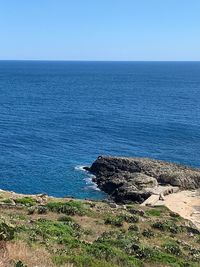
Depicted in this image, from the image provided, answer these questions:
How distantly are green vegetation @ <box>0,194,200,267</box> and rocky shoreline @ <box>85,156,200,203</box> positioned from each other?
644 inches

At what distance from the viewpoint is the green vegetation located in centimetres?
1881

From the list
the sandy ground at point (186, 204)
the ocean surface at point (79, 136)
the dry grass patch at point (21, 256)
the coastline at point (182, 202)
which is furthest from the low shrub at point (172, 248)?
the ocean surface at point (79, 136)

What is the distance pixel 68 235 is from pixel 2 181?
38.2 meters

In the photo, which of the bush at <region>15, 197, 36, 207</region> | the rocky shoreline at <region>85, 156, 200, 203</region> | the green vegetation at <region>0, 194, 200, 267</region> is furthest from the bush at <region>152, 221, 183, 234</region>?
the rocky shoreline at <region>85, 156, 200, 203</region>

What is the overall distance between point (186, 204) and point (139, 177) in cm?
1268

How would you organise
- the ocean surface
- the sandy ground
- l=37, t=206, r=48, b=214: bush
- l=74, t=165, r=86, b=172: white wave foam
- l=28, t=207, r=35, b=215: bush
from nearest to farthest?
l=28, t=207, r=35, b=215: bush, l=37, t=206, r=48, b=214: bush, the sandy ground, the ocean surface, l=74, t=165, r=86, b=172: white wave foam

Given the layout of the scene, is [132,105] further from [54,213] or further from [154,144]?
[54,213]

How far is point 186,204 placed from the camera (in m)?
52.2

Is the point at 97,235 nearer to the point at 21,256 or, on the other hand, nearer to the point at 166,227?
the point at 166,227

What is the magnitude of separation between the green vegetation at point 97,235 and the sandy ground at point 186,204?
245 inches

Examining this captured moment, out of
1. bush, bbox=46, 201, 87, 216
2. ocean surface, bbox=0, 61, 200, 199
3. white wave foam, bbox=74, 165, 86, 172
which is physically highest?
bush, bbox=46, 201, 87, 216

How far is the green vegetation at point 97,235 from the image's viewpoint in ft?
61.7

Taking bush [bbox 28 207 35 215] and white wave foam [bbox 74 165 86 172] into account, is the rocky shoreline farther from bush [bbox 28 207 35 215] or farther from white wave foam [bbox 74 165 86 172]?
bush [bbox 28 207 35 215]

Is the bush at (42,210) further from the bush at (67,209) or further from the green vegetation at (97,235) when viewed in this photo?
the bush at (67,209)
